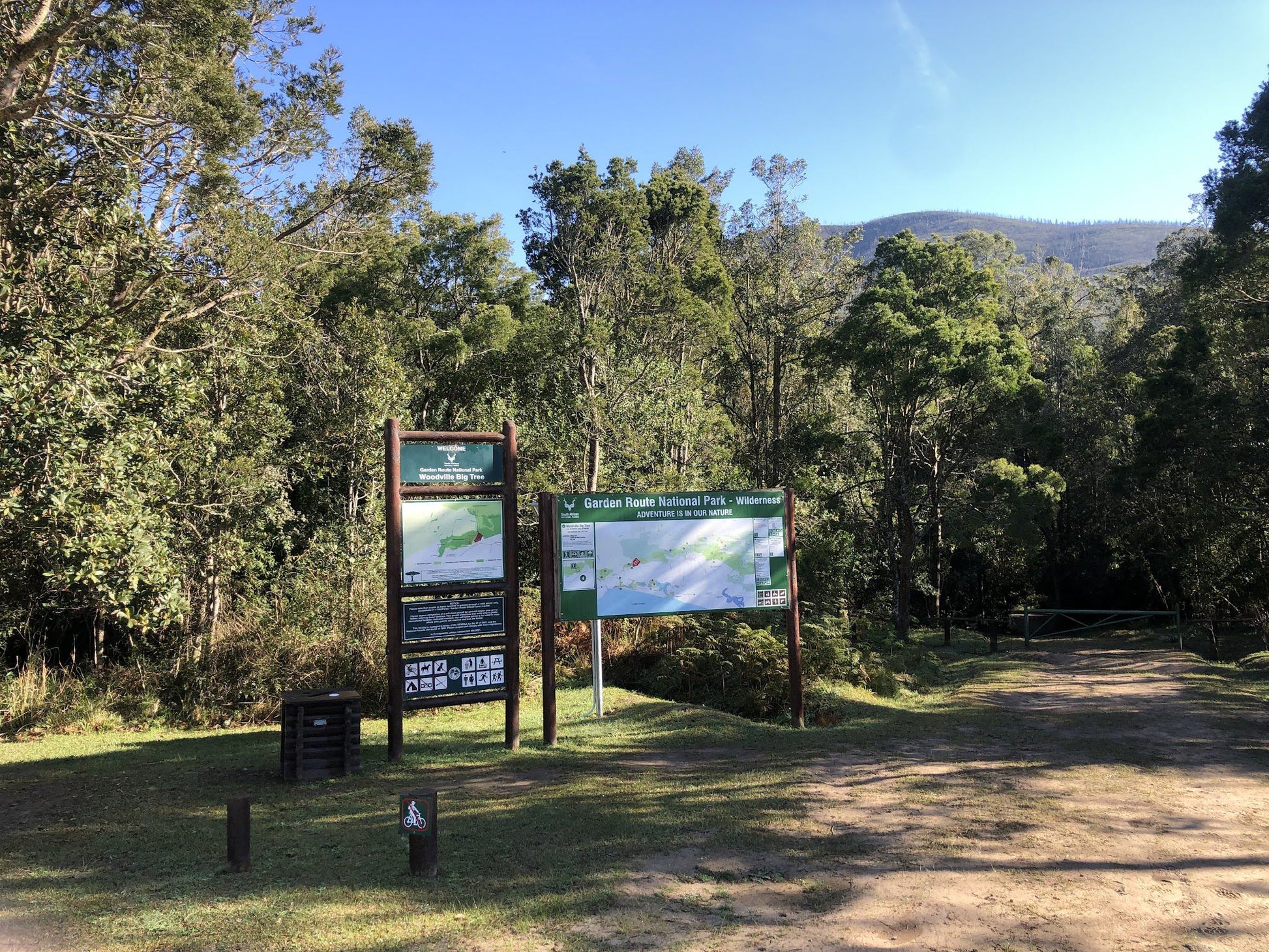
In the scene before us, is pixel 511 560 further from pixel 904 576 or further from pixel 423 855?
pixel 904 576

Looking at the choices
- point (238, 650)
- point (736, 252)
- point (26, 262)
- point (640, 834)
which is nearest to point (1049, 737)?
point (640, 834)

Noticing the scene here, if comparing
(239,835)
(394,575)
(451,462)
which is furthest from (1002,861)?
(451,462)

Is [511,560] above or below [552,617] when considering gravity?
above

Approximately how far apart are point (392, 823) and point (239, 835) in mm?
1361

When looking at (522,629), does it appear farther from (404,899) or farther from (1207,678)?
(1207,678)

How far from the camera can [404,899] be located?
4.87 m

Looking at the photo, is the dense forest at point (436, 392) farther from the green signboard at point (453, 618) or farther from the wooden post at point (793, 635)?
the green signboard at point (453, 618)

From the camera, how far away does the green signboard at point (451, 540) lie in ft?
29.4

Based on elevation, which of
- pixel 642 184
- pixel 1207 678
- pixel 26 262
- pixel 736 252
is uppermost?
pixel 642 184

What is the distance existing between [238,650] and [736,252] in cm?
2326

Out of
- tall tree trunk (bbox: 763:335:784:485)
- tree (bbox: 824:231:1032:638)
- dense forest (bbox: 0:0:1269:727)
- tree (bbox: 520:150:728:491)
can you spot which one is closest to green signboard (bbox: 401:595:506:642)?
dense forest (bbox: 0:0:1269:727)

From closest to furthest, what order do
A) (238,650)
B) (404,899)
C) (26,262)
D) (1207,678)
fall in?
(404,899) → (26,262) → (238,650) → (1207,678)

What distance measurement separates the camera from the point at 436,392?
2262 cm

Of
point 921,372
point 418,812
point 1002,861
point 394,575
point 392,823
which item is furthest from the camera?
point 921,372
